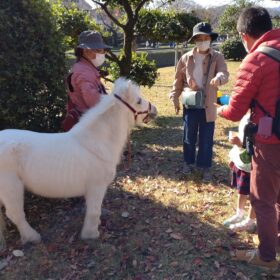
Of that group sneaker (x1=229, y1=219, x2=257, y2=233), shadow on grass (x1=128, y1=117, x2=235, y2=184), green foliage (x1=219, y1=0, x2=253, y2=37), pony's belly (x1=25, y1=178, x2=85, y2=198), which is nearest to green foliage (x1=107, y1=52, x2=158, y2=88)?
shadow on grass (x1=128, y1=117, x2=235, y2=184)

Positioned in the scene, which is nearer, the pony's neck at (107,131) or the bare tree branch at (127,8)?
the pony's neck at (107,131)

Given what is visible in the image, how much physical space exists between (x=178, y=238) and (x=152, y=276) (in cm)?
70

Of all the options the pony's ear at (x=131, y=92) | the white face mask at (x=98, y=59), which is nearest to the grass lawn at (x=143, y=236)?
the pony's ear at (x=131, y=92)

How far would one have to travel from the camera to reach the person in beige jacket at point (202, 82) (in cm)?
512

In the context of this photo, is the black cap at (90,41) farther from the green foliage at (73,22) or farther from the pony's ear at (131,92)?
the green foliage at (73,22)

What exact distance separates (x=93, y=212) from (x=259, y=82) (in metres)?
2.17

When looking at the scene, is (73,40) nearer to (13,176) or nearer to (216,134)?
(216,134)

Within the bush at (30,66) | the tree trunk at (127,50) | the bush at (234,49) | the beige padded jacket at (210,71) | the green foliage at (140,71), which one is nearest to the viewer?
the bush at (30,66)

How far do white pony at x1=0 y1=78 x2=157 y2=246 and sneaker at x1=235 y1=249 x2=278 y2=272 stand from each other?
158cm

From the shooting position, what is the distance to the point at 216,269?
3.67 meters

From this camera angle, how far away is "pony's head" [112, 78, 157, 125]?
3.70 metres

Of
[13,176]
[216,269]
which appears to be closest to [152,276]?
[216,269]

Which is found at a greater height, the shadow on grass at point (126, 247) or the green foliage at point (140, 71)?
the green foliage at point (140, 71)

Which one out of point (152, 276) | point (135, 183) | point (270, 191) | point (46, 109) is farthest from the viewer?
point (135, 183)
